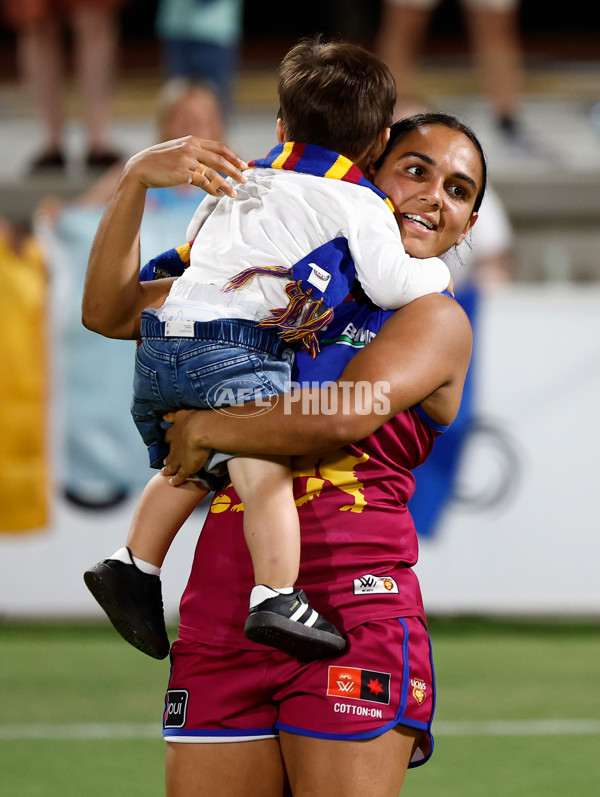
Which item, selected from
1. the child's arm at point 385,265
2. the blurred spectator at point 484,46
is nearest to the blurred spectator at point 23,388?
the blurred spectator at point 484,46

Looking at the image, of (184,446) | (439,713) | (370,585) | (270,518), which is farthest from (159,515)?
→ (439,713)

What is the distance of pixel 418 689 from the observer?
2096 millimetres

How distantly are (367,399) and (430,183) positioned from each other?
0.45 meters

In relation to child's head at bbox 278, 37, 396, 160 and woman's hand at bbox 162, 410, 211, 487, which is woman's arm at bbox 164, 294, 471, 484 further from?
child's head at bbox 278, 37, 396, 160

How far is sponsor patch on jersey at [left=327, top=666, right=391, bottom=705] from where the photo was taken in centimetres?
204

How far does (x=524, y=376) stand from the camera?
5.71m

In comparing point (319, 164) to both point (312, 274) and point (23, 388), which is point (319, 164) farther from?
point (23, 388)

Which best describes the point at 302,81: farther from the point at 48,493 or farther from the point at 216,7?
the point at 216,7

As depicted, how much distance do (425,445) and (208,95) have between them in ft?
13.9

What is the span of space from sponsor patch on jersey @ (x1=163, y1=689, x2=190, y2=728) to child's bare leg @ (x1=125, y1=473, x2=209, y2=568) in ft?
0.96

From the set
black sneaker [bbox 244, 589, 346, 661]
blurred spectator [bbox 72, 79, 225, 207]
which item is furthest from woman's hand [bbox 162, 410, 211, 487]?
blurred spectator [bbox 72, 79, 225, 207]

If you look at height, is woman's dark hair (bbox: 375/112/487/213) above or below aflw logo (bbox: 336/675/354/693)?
above

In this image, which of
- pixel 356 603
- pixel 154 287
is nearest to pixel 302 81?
pixel 154 287

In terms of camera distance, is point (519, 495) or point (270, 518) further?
point (519, 495)
